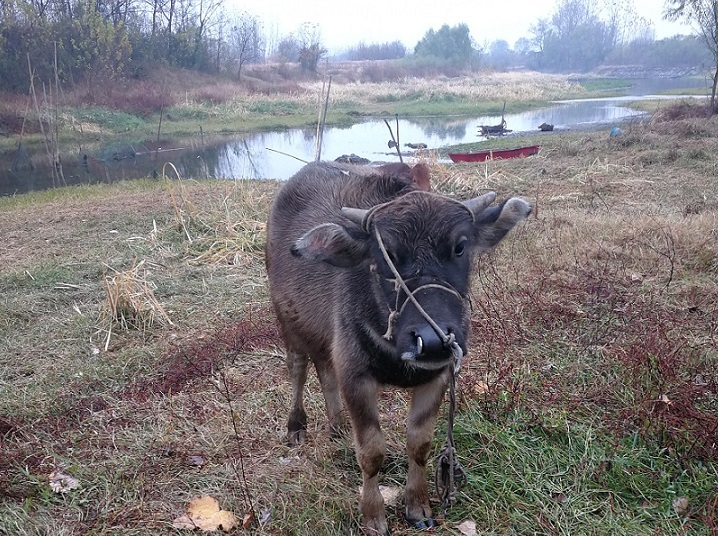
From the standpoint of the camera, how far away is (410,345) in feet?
7.38

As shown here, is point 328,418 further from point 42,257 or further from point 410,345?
point 42,257

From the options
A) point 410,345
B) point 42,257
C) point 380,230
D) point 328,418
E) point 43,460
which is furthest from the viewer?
point 42,257

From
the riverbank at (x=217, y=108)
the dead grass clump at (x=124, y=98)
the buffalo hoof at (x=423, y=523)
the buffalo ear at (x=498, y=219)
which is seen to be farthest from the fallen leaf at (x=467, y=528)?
the dead grass clump at (x=124, y=98)

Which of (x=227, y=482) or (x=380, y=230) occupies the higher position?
(x=380, y=230)

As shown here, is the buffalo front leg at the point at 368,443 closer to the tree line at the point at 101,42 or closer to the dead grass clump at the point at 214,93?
the tree line at the point at 101,42

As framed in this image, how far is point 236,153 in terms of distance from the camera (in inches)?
976

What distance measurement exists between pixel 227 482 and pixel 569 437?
1875 millimetres

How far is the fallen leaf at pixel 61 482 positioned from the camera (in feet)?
10.2

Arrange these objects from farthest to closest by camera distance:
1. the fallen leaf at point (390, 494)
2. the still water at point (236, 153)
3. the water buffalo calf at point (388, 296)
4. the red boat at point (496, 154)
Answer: the still water at point (236, 153)
the red boat at point (496, 154)
the fallen leaf at point (390, 494)
the water buffalo calf at point (388, 296)

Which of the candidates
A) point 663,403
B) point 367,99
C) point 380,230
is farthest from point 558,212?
point 367,99

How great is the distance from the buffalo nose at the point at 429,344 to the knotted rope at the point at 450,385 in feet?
0.06

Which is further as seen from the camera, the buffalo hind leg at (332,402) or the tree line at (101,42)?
the tree line at (101,42)

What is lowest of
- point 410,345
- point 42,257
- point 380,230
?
point 42,257

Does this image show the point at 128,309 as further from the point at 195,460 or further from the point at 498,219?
the point at 498,219
